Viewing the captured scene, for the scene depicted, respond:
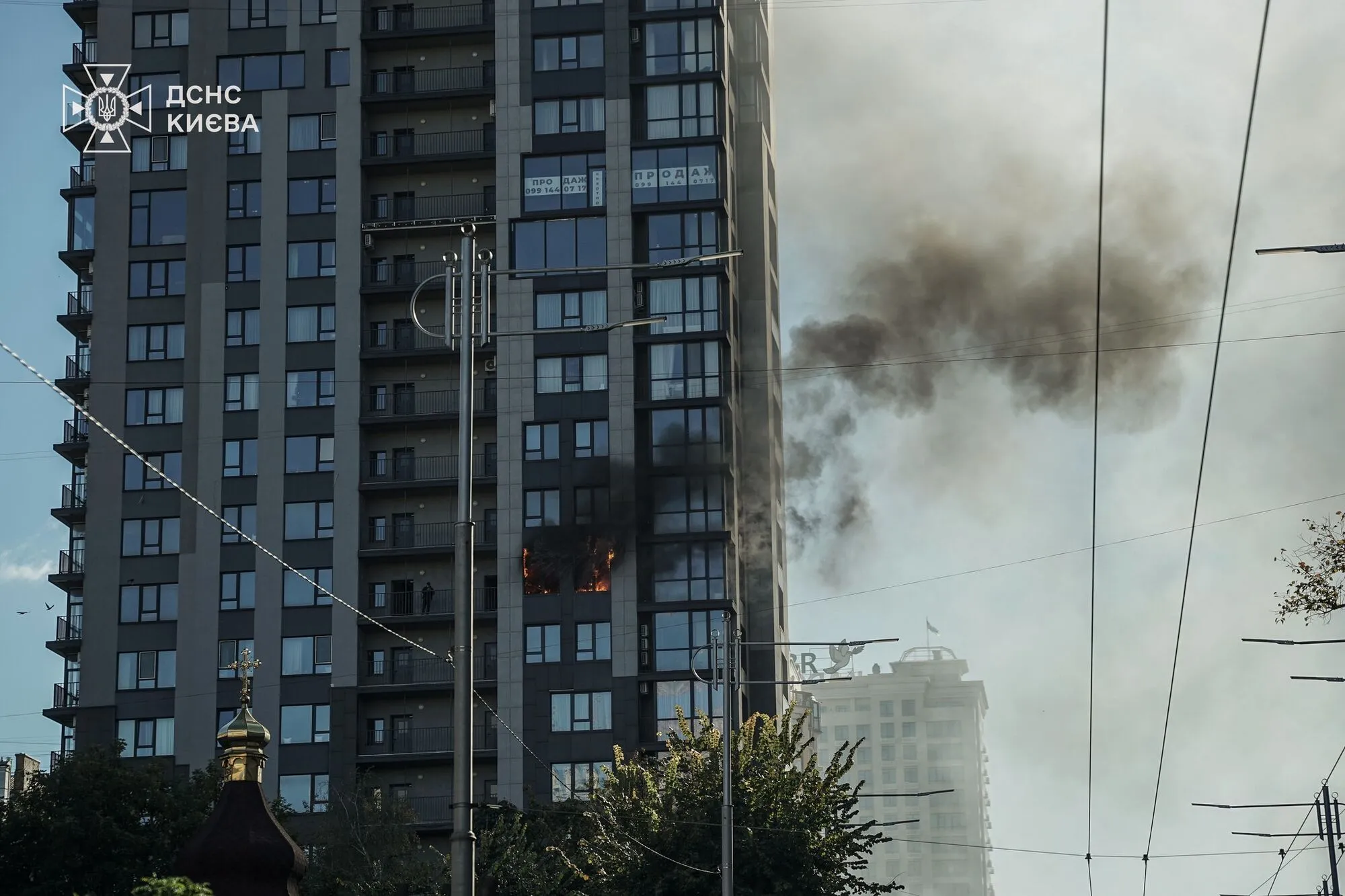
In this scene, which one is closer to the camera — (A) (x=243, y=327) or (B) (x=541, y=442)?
(B) (x=541, y=442)

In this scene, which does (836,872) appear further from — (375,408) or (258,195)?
(258,195)

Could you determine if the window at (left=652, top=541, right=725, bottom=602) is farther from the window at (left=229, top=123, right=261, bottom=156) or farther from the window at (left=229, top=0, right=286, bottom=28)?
the window at (left=229, top=0, right=286, bottom=28)

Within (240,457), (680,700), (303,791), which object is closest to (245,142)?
(240,457)

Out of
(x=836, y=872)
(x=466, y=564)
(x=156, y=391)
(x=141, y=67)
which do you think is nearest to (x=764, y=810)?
(x=836, y=872)

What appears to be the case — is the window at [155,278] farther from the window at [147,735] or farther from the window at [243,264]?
the window at [147,735]

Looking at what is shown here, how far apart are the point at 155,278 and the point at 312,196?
9.22 m

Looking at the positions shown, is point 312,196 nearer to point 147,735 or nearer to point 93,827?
point 147,735

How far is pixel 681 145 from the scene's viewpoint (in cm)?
10294

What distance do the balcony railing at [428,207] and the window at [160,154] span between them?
10576mm

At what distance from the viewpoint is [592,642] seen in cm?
9781

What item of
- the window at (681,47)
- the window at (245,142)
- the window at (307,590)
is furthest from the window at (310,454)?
the window at (681,47)

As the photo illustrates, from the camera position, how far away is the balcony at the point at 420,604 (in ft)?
328

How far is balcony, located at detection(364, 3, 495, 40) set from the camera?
4247 inches

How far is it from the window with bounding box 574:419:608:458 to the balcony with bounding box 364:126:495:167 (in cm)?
1561
